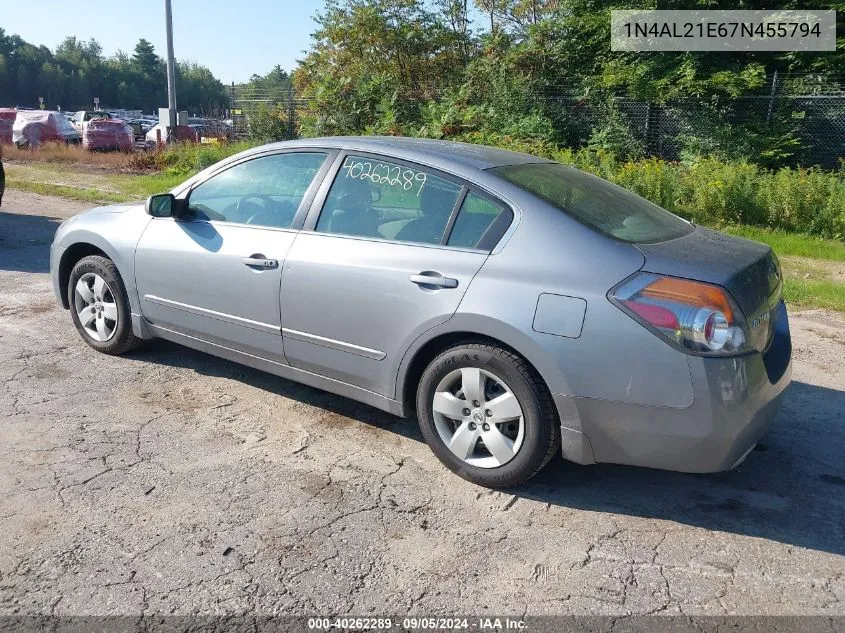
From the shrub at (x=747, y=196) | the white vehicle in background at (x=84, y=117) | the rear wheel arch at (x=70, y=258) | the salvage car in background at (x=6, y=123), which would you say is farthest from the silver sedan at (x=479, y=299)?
the white vehicle in background at (x=84, y=117)

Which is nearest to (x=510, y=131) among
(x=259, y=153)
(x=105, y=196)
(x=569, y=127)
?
(x=569, y=127)

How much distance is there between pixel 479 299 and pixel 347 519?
114cm

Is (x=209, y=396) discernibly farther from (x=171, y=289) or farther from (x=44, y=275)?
(x=44, y=275)

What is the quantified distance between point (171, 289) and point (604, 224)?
104 inches

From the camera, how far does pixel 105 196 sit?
44.9 feet

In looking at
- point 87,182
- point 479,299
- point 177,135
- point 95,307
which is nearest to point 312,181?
point 479,299

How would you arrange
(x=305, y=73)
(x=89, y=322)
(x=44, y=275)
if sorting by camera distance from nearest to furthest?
1. (x=89, y=322)
2. (x=44, y=275)
3. (x=305, y=73)

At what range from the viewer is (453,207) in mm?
3822

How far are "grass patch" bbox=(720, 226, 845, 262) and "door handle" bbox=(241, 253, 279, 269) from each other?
6.89m

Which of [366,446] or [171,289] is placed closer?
[366,446]

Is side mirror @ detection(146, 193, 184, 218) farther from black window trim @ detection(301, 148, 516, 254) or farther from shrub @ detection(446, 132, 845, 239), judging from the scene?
shrub @ detection(446, 132, 845, 239)

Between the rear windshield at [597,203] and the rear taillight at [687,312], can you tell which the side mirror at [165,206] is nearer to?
the rear windshield at [597,203]

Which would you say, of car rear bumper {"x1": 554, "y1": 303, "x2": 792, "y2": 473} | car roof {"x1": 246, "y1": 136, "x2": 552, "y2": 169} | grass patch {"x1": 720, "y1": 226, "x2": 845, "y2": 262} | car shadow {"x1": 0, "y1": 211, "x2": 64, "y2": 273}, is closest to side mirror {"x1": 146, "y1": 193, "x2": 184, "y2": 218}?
car roof {"x1": 246, "y1": 136, "x2": 552, "y2": 169}

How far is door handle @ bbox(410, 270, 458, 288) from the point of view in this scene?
11.9ft
